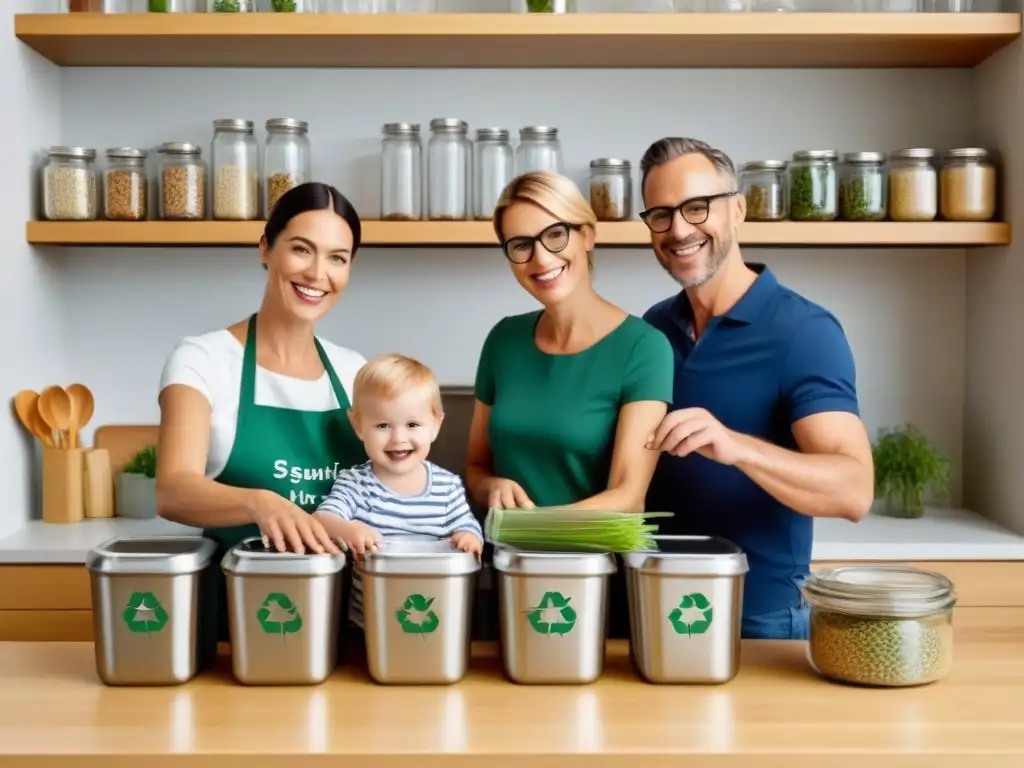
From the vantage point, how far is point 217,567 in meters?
1.52

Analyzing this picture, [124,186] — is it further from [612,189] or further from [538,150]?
[612,189]

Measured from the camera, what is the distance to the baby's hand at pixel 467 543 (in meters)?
1.43

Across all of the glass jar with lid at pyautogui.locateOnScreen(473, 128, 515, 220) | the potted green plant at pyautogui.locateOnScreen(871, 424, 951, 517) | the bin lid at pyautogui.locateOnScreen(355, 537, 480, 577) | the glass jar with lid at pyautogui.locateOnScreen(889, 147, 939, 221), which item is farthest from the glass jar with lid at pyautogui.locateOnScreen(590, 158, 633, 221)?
the bin lid at pyautogui.locateOnScreen(355, 537, 480, 577)

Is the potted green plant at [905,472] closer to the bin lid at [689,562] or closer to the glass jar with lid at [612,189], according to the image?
the glass jar with lid at [612,189]

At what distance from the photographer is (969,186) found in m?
2.74

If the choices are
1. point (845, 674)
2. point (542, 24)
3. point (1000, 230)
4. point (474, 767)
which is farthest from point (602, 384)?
point (1000, 230)

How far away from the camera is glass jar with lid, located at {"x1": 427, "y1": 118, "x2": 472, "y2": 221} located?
2.75 meters

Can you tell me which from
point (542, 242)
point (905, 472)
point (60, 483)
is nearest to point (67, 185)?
point (60, 483)

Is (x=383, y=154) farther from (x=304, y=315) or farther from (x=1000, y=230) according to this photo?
(x=1000, y=230)

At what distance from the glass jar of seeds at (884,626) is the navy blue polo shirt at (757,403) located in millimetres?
442

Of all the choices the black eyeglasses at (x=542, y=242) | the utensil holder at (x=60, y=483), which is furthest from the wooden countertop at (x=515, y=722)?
the utensil holder at (x=60, y=483)

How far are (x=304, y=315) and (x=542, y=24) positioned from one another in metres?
1.22

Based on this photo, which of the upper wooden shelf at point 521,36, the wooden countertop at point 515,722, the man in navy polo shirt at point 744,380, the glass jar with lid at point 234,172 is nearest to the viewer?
the wooden countertop at point 515,722

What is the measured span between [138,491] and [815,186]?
178 cm
